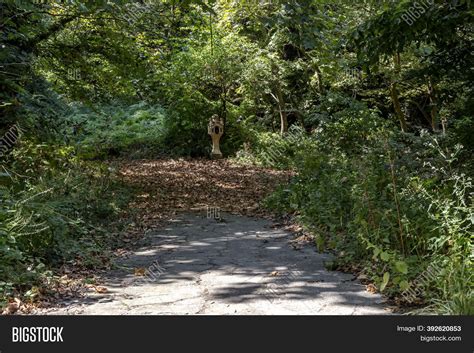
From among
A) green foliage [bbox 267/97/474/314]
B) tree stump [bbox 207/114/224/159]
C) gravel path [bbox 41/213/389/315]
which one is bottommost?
gravel path [bbox 41/213/389/315]

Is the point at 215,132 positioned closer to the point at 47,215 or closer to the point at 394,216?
the point at 47,215

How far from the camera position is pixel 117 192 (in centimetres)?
1010

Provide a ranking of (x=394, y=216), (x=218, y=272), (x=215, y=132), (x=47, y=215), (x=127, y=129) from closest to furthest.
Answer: (x=394, y=216)
(x=218, y=272)
(x=47, y=215)
(x=215, y=132)
(x=127, y=129)

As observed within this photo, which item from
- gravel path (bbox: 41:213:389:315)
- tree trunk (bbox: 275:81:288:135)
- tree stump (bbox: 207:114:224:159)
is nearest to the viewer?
gravel path (bbox: 41:213:389:315)

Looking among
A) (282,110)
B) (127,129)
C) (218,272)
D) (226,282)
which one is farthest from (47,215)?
(127,129)

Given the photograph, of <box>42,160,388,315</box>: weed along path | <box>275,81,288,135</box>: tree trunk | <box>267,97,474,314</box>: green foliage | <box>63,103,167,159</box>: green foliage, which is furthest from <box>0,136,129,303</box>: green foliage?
<box>275,81,288,135</box>: tree trunk

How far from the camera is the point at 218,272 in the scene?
5445 mm

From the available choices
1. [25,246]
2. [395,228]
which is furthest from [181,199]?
[395,228]

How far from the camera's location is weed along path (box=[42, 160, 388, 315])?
4258 millimetres

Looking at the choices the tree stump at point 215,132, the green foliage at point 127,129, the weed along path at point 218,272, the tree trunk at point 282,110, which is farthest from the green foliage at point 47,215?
the tree trunk at point 282,110

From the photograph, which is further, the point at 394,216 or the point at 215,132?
the point at 215,132

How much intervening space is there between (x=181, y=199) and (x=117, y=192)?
4.74 ft

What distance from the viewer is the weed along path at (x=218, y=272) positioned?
426 centimetres

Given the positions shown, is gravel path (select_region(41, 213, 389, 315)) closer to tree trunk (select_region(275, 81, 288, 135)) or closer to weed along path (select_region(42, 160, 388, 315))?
weed along path (select_region(42, 160, 388, 315))
